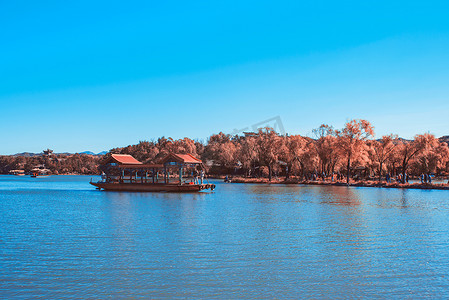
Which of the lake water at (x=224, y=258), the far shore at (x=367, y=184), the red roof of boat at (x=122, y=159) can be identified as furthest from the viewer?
the red roof of boat at (x=122, y=159)

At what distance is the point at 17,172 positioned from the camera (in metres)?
193

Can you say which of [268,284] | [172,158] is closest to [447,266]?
[268,284]

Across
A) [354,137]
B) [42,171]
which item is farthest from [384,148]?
[42,171]

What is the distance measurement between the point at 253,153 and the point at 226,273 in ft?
242

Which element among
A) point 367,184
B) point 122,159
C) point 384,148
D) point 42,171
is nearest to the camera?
point 122,159

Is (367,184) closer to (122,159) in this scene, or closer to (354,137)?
(354,137)

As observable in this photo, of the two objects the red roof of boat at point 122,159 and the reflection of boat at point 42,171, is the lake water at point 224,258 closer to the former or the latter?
the red roof of boat at point 122,159

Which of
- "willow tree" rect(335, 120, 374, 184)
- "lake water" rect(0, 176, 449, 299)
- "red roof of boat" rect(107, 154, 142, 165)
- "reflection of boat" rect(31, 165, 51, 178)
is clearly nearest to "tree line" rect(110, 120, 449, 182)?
"willow tree" rect(335, 120, 374, 184)

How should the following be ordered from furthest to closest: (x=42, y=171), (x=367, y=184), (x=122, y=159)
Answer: (x=42, y=171), (x=367, y=184), (x=122, y=159)

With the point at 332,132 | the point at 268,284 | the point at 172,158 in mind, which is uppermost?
the point at 332,132

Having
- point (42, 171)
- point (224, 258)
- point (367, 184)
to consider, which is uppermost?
point (42, 171)

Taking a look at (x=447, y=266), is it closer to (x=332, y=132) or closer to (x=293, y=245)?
(x=293, y=245)

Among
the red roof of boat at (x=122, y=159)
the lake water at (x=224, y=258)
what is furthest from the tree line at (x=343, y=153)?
the lake water at (x=224, y=258)

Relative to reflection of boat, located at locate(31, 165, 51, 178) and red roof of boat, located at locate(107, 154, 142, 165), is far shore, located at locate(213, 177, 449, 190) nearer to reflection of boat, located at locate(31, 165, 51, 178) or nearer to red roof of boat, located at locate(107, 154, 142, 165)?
red roof of boat, located at locate(107, 154, 142, 165)
